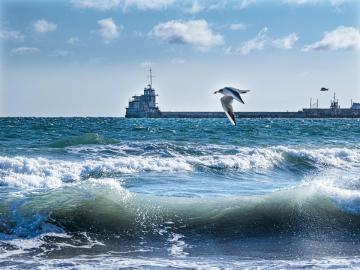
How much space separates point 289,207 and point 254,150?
9620 millimetres

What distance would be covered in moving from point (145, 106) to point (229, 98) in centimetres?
10236

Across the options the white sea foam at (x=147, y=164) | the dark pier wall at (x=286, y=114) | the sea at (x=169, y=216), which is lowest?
the sea at (x=169, y=216)

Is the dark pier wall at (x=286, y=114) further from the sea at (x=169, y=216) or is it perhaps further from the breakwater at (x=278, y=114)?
the sea at (x=169, y=216)

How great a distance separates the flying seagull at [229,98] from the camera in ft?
23.8

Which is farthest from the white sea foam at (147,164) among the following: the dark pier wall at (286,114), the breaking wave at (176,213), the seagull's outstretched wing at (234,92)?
the dark pier wall at (286,114)

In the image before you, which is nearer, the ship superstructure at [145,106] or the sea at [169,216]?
the sea at [169,216]

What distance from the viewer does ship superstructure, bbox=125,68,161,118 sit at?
4242 inches

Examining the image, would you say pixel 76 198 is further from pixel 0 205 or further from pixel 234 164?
pixel 234 164

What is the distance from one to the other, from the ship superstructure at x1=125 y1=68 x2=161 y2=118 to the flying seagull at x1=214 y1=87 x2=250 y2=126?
98910 mm

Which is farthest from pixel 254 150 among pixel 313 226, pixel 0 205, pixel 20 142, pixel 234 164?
pixel 0 205

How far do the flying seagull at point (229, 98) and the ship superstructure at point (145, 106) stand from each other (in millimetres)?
98910

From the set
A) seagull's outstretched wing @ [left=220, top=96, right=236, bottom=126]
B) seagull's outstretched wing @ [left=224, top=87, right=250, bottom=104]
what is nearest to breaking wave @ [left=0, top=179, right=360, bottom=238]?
seagull's outstretched wing @ [left=220, top=96, right=236, bottom=126]

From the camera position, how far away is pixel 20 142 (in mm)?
22062

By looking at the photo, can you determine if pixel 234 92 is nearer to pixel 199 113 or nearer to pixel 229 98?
pixel 229 98
